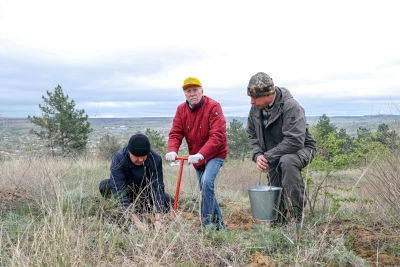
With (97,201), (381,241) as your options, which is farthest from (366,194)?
(97,201)

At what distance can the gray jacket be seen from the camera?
12.9 ft

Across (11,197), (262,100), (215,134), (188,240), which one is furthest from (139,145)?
(11,197)

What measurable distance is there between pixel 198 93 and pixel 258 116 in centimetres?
79

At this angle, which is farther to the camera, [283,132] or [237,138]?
[237,138]

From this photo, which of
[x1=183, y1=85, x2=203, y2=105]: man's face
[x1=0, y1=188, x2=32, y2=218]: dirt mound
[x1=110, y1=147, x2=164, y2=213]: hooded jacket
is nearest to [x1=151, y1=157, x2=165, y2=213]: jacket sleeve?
[x1=110, y1=147, x2=164, y2=213]: hooded jacket

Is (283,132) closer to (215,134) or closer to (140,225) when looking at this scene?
(215,134)

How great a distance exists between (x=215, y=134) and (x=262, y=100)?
74 centimetres

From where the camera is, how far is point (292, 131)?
3.91 m

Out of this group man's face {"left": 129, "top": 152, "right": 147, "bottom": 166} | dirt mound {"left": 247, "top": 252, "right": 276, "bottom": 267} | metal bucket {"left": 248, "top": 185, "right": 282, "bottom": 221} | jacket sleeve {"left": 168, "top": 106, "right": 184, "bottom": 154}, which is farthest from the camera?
jacket sleeve {"left": 168, "top": 106, "right": 184, "bottom": 154}

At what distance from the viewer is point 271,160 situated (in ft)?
13.5

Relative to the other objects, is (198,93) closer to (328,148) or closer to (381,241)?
(328,148)

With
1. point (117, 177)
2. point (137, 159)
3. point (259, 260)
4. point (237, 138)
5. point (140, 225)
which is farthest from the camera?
point (237, 138)

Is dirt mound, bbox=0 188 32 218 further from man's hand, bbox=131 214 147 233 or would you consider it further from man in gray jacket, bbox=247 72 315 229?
man in gray jacket, bbox=247 72 315 229

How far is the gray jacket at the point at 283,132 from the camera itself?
392cm
